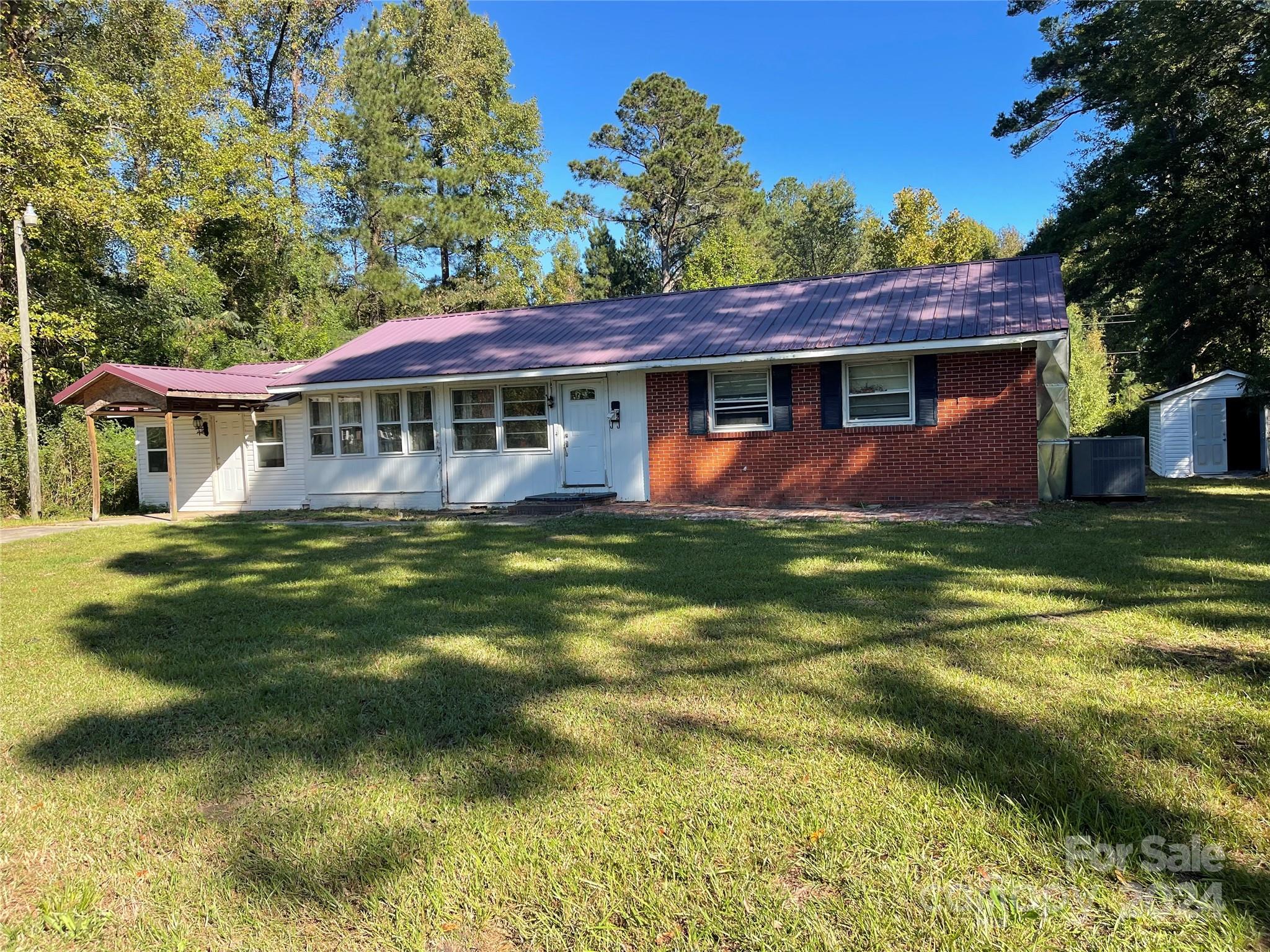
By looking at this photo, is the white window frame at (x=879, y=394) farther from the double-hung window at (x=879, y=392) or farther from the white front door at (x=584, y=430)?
the white front door at (x=584, y=430)

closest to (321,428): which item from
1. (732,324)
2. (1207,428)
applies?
(732,324)

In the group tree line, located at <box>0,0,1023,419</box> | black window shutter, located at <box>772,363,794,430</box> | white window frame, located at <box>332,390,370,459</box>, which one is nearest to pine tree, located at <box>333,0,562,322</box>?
tree line, located at <box>0,0,1023,419</box>

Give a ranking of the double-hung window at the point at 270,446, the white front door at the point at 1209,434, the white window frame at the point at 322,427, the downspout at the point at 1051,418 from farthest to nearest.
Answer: the white front door at the point at 1209,434
the double-hung window at the point at 270,446
the white window frame at the point at 322,427
the downspout at the point at 1051,418

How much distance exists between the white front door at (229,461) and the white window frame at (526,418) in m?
6.60

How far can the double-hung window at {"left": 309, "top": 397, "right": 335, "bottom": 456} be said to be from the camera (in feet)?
50.4

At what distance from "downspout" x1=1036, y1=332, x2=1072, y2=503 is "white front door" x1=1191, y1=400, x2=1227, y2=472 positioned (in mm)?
12576

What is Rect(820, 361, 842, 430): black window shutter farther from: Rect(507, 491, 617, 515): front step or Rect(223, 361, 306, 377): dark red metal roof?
Rect(223, 361, 306, 377): dark red metal roof

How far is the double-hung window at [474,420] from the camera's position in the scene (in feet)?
46.8

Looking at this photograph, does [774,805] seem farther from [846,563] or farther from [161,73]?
[161,73]

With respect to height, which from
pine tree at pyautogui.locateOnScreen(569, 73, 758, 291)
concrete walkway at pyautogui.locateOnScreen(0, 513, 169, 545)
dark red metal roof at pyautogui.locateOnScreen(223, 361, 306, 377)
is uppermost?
pine tree at pyautogui.locateOnScreen(569, 73, 758, 291)

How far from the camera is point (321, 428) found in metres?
15.5

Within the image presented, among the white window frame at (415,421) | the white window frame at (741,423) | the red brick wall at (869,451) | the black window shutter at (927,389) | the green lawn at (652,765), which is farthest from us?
the white window frame at (415,421)

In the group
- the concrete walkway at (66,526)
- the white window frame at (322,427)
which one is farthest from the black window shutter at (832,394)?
the concrete walkway at (66,526)

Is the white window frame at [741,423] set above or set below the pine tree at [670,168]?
below
